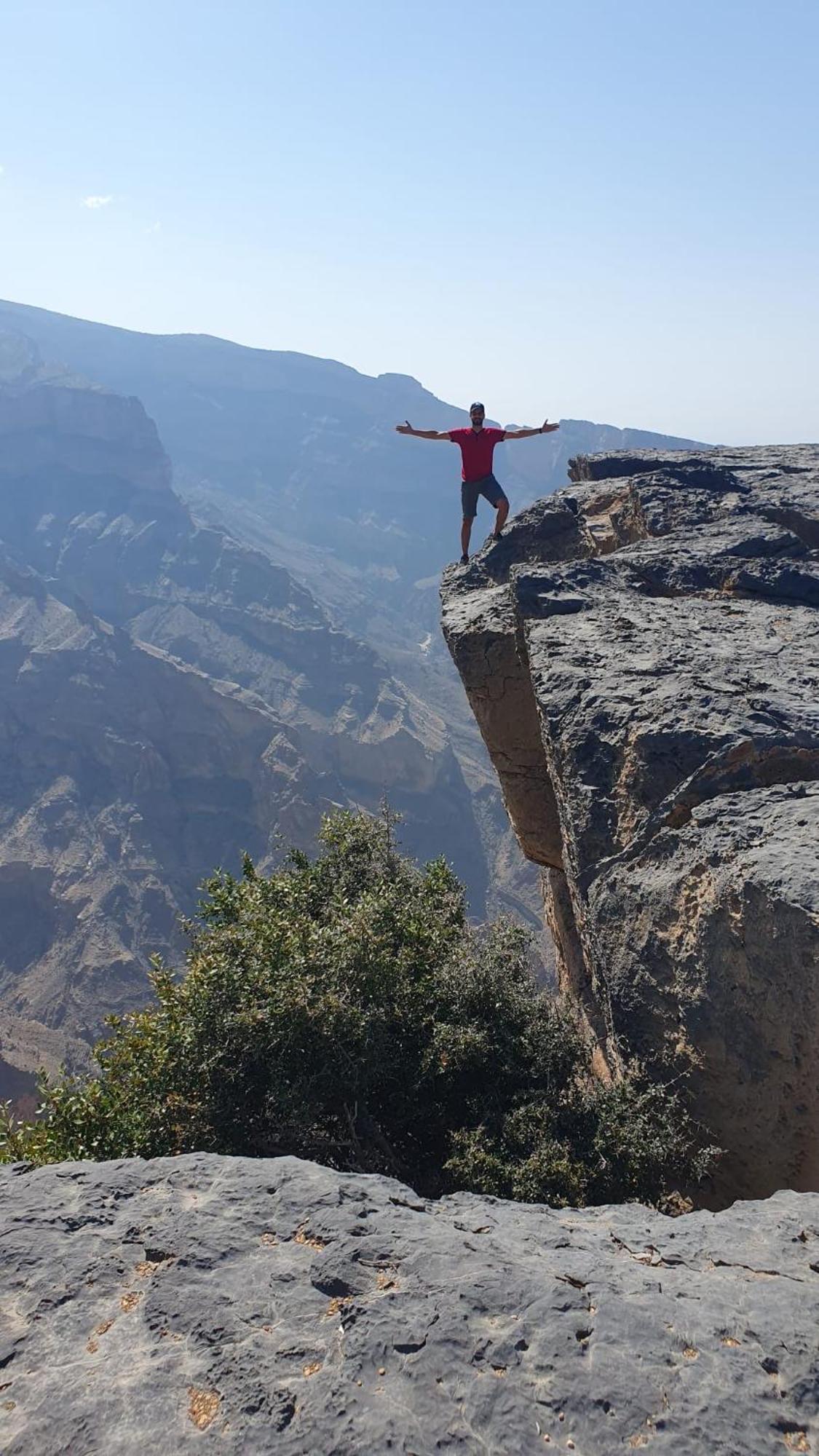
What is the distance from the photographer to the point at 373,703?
5906 inches

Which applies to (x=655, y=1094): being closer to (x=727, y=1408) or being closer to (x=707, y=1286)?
(x=707, y=1286)

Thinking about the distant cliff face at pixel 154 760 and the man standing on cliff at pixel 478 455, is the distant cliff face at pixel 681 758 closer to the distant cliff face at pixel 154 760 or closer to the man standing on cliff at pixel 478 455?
the man standing on cliff at pixel 478 455

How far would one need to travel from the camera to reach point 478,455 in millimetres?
15258

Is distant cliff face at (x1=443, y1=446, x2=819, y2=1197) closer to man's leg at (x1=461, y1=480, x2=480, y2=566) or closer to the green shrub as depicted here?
man's leg at (x1=461, y1=480, x2=480, y2=566)

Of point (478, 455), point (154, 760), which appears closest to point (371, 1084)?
point (478, 455)

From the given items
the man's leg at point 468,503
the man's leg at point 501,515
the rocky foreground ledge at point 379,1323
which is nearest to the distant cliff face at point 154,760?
the man's leg at point 468,503

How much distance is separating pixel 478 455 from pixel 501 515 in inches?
50.7

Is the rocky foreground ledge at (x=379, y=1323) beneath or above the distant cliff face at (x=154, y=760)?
above

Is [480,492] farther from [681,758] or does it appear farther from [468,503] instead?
[681,758]

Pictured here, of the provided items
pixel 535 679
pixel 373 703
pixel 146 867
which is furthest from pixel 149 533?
pixel 535 679

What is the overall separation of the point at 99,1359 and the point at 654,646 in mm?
9307

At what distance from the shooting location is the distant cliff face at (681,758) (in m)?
7.69

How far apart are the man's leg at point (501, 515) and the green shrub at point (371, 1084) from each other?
8.41 m

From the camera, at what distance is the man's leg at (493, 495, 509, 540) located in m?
15.6
